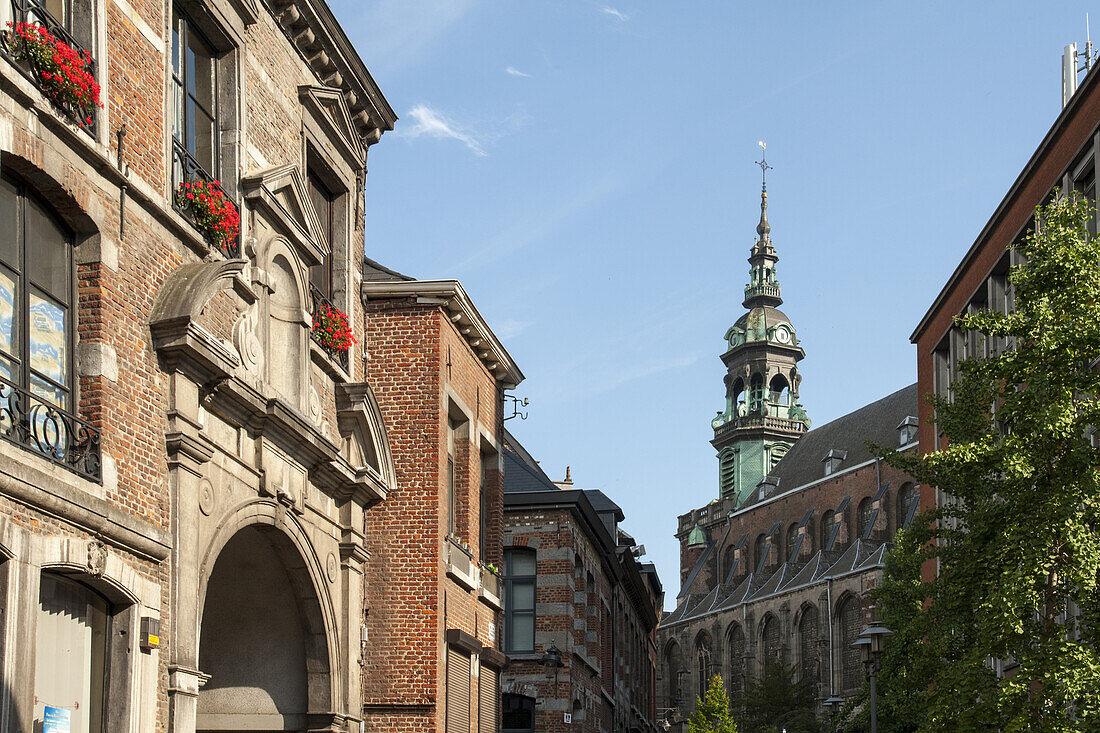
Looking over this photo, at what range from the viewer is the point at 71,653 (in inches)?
379

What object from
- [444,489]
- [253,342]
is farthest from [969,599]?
[253,342]

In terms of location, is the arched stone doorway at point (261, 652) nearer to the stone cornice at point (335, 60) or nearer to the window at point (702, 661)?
the stone cornice at point (335, 60)

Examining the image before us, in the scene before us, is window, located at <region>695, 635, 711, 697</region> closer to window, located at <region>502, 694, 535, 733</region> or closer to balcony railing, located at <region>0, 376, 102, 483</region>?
window, located at <region>502, 694, 535, 733</region>

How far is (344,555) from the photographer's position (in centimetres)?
1537

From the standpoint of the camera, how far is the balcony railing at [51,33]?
364 inches

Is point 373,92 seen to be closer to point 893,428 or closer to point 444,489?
point 444,489

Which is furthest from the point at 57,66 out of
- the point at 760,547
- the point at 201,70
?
the point at 760,547

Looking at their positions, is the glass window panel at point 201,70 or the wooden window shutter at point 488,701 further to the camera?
the wooden window shutter at point 488,701

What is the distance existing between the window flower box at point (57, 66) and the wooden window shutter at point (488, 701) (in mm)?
11407

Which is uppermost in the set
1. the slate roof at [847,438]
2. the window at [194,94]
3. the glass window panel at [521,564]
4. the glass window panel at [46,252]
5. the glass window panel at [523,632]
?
the slate roof at [847,438]

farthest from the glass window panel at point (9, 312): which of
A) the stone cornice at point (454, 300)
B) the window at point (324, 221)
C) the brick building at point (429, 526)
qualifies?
the brick building at point (429, 526)

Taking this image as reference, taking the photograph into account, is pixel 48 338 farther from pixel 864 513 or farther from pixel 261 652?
pixel 864 513

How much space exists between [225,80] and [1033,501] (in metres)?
9.23

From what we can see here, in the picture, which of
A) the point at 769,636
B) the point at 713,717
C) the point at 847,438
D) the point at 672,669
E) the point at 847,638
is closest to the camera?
the point at 713,717
